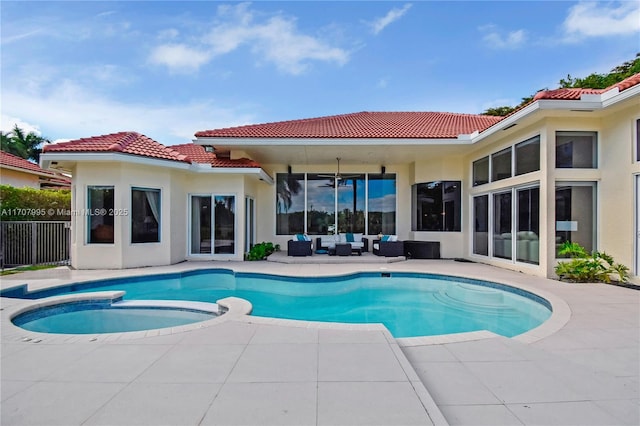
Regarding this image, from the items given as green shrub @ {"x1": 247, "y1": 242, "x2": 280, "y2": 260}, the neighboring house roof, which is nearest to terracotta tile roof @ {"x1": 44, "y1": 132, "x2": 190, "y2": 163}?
the neighboring house roof

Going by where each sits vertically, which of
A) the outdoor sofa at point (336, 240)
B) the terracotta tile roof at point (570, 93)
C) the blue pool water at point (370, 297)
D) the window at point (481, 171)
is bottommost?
the blue pool water at point (370, 297)

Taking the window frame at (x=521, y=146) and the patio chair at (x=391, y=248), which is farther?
the patio chair at (x=391, y=248)

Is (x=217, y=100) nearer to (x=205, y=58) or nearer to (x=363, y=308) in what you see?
(x=205, y=58)

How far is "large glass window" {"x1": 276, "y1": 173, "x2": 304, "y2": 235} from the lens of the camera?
14688mm

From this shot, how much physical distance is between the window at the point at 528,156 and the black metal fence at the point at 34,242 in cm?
A: 1450

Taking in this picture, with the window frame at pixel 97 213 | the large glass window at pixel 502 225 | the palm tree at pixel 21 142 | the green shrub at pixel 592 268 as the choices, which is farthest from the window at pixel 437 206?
the palm tree at pixel 21 142

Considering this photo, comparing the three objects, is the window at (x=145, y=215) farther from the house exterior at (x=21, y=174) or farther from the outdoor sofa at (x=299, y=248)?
the house exterior at (x=21, y=174)

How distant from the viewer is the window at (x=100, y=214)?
9969 mm

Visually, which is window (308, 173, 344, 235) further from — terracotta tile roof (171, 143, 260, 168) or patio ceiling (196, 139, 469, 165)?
terracotta tile roof (171, 143, 260, 168)

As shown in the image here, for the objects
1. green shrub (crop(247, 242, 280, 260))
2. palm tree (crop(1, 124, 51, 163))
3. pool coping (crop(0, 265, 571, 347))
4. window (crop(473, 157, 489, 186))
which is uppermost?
palm tree (crop(1, 124, 51, 163))

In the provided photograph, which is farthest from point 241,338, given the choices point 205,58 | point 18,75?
point 205,58

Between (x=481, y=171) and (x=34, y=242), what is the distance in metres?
15.5

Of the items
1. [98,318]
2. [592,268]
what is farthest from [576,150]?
[98,318]

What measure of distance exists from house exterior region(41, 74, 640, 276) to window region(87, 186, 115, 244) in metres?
0.04
